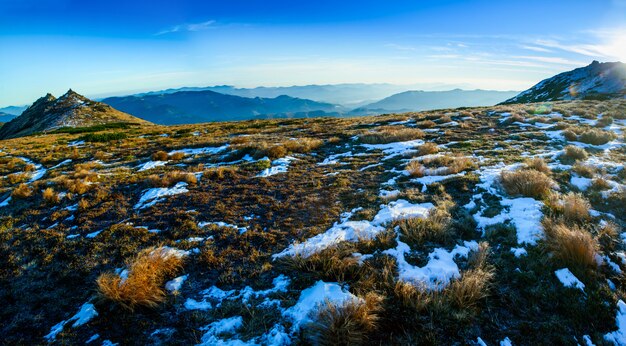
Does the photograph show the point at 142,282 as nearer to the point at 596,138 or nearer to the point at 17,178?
the point at 17,178

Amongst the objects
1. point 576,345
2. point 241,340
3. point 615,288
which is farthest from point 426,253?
point 241,340

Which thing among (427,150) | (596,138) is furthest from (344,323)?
(596,138)

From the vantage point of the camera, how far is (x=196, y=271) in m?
5.15

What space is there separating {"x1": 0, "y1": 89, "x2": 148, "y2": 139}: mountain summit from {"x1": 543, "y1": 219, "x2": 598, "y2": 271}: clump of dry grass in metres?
71.9

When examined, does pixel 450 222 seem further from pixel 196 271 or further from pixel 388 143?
pixel 388 143

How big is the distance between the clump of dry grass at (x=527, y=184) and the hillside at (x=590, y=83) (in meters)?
54.8

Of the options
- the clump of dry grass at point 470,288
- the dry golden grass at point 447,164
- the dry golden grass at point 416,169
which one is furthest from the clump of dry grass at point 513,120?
the clump of dry grass at point 470,288

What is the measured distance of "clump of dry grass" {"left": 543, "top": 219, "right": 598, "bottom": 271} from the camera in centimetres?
439

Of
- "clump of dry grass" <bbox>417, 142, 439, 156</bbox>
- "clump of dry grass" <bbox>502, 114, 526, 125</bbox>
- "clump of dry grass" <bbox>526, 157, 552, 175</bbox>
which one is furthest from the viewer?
"clump of dry grass" <bbox>502, 114, 526, 125</bbox>

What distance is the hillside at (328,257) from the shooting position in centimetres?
375

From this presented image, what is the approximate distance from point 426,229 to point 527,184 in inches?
141

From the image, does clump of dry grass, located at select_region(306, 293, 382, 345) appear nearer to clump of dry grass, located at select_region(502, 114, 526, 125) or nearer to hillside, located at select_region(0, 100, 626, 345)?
hillside, located at select_region(0, 100, 626, 345)

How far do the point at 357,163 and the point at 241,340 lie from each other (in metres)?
8.92

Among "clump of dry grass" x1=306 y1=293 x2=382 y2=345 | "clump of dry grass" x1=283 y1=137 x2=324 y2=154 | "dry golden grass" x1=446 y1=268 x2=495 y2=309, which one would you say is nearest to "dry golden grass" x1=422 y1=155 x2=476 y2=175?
"dry golden grass" x1=446 y1=268 x2=495 y2=309
